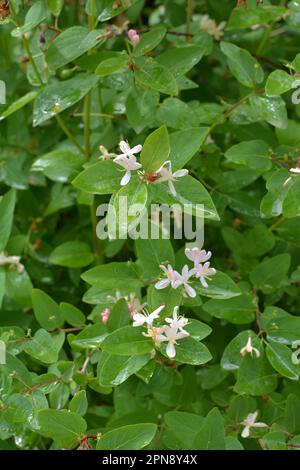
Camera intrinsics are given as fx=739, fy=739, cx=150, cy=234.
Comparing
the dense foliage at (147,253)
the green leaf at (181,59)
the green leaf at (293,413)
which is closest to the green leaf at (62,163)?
the dense foliage at (147,253)

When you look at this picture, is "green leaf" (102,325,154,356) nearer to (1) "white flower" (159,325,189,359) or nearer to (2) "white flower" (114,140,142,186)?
(1) "white flower" (159,325,189,359)

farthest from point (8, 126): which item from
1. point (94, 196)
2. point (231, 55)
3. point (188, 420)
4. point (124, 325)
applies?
point (188, 420)

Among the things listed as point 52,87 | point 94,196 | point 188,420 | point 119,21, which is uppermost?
point 52,87

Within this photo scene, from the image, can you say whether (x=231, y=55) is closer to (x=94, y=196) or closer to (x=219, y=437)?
(x=94, y=196)

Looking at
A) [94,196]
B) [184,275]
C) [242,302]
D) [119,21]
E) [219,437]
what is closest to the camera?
[219,437]

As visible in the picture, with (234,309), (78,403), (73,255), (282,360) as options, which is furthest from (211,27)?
(78,403)

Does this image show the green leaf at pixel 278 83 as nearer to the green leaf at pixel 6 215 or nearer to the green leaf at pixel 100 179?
the green leaf at pixel 100 179

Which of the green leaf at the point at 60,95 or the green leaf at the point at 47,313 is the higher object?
the green leaf at the point at 60,95
